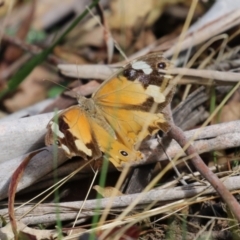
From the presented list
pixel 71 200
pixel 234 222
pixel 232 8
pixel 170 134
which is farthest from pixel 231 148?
pixel 232 8

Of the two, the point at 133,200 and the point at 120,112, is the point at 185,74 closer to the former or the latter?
the point at 120,112

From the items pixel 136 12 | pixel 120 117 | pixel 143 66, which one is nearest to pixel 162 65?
pixel 143 66

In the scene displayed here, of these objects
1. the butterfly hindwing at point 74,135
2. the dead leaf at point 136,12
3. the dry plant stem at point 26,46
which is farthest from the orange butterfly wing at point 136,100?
the dead leaf at point 136,12

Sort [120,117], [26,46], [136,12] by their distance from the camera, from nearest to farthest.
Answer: [120,117]
[26,46]
[136,12]

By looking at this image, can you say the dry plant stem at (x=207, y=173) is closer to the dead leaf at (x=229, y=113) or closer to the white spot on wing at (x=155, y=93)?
the white spot on wing at (x=155, y=93)

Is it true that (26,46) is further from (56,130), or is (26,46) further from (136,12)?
(56,130)

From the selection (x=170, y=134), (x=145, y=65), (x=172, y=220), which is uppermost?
(x=145, y=65)
